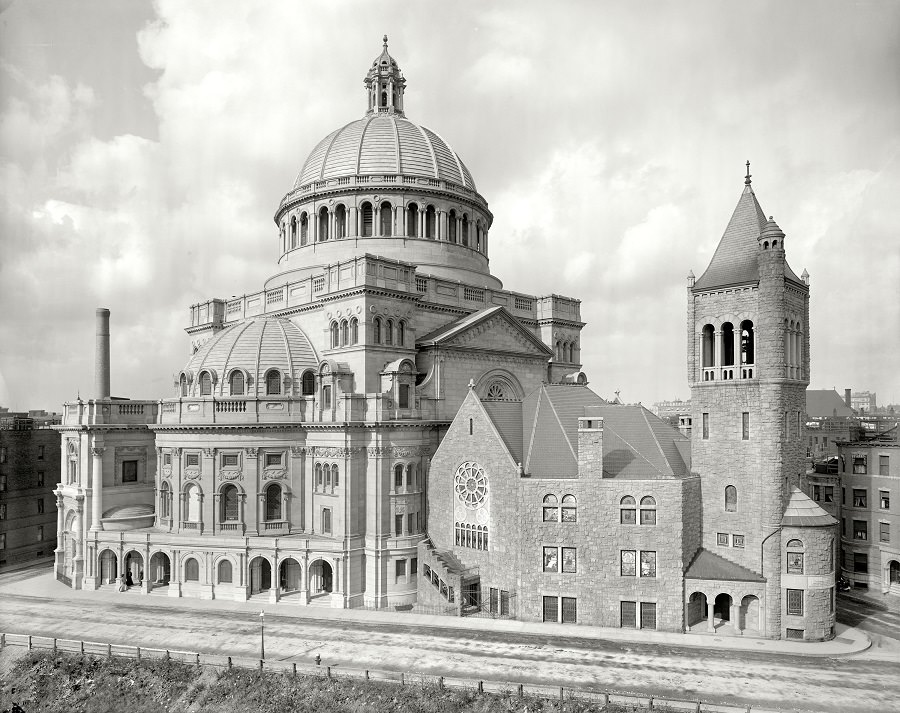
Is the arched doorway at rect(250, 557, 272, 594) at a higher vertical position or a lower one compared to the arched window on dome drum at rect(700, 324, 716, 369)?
lower

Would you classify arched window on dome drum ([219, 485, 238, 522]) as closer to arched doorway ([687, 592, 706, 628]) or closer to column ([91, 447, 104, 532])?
column ([91, 447, 104, 532])

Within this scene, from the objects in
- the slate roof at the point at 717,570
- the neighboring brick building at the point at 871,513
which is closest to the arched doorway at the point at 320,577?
the slate roof at the point at 717,570

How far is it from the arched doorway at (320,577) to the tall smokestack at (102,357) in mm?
24301

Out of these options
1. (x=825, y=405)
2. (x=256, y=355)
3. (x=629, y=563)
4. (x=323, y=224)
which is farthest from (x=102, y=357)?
(x=825, y=405)

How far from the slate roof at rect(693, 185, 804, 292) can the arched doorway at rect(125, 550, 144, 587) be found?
45.3 metres

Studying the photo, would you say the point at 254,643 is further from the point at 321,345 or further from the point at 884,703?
the point at 884,703

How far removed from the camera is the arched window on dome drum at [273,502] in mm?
52125

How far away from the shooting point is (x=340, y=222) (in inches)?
2527

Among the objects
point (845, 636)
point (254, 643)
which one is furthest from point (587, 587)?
point (254, 643)

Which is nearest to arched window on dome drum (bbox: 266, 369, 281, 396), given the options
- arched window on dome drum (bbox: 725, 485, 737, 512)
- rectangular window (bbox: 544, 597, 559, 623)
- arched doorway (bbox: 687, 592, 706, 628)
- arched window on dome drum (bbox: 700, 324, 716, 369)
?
rectangular window (bbox: 544, 597, 559, 623)

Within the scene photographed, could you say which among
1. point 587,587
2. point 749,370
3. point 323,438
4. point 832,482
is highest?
point 749,370

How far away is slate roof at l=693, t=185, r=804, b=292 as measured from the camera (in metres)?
44.2

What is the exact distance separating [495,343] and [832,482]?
29.3m

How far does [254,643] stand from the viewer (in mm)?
40031
